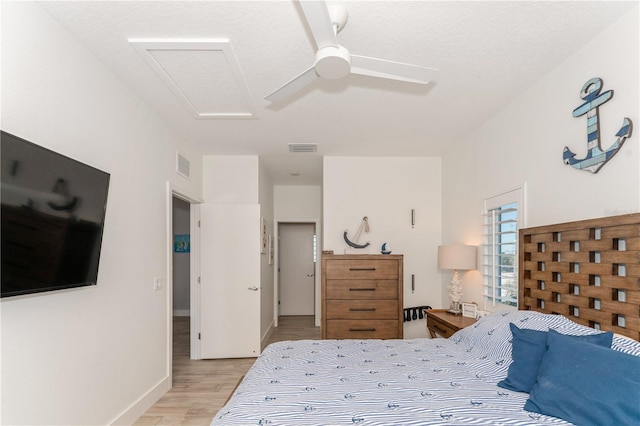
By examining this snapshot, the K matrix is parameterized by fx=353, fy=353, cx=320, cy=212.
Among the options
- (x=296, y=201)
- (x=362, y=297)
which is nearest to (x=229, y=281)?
(x=362, y=297)

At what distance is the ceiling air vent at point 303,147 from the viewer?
4.30 metres

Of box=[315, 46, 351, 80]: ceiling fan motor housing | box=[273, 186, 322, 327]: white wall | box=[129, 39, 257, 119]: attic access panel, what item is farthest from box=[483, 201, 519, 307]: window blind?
box=[273, 186, 322, 327]: white wall

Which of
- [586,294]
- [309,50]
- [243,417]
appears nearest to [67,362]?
[243,417]

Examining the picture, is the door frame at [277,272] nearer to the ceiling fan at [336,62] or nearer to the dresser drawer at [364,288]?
the dresser drawer at [364,288]

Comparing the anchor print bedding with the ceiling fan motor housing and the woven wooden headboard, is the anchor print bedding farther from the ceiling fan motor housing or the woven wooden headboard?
the ceiling fan motor housing

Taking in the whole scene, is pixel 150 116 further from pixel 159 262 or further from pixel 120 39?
pixel 159 262

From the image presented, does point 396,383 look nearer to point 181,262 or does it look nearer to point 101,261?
point 101,261

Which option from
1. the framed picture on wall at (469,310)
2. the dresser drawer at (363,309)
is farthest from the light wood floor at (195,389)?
the framed picture on wall at (469,310)

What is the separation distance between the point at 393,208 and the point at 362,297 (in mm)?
1385

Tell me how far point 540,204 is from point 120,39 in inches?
122

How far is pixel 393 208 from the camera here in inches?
193

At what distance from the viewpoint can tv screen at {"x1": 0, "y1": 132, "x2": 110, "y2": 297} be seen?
159 cm

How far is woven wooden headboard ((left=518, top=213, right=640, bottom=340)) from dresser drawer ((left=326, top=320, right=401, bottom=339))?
1.75 meters

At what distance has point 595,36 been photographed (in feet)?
6.97
